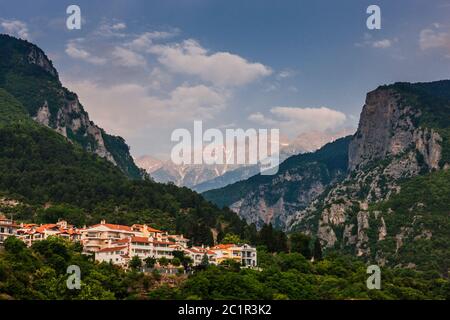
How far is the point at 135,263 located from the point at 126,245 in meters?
7.04

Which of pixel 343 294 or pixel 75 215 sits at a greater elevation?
pixel 75 215

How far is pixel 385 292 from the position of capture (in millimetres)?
111125

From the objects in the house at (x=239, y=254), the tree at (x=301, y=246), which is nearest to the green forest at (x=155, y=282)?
the house at (x=239, y=254)

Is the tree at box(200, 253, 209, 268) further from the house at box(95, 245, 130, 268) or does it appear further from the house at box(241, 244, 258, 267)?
the house at box(95, 245, 130, 268)

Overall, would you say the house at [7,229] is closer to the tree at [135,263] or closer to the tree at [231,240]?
the tree at [135,263]

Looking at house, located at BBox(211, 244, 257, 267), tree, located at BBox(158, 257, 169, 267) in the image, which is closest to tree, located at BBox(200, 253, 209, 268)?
tree, located at BBox(158, 257, 169, 267)

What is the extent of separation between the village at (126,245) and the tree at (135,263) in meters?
1.51

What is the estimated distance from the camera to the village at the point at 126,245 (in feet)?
367

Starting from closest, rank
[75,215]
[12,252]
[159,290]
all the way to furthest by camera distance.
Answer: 1. [159,290]
2. [12,252]
3. [75,215]

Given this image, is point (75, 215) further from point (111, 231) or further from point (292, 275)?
point (292, 275)

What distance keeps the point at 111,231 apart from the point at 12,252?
27.7 m
